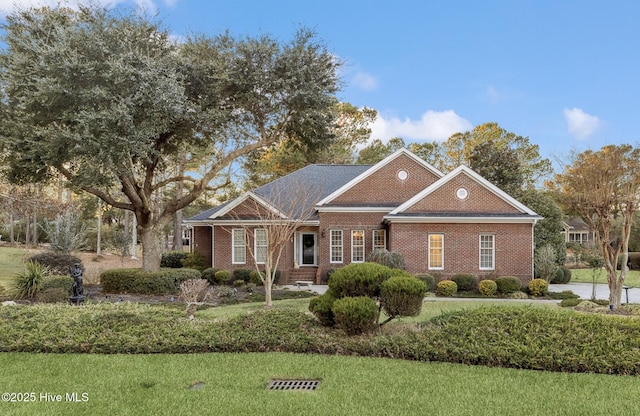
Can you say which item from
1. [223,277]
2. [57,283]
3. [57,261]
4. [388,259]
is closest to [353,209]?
[388,259]

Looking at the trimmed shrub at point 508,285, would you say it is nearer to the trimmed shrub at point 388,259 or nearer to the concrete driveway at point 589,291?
the concrete driveway at point 589,291

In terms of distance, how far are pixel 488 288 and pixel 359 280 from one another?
11.9 m

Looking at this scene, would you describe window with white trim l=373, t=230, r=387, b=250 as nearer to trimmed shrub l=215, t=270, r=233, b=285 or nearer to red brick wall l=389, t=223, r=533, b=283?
red brick wall l=389, t=223, r=533, b=283

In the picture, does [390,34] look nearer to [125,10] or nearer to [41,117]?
[125,10]

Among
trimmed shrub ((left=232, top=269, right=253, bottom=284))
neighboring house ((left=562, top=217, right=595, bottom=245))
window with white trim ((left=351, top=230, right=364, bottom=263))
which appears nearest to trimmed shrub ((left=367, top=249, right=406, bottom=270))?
window with white trim ((left=351, top=230, right=364, bottom=263))

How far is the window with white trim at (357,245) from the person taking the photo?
21734 mm

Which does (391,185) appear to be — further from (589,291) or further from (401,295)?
(401,295)

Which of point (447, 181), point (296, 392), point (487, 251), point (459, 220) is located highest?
point (447, 181)

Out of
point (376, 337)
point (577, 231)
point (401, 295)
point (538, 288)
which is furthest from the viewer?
point (577, 231)

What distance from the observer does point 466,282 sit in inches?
739

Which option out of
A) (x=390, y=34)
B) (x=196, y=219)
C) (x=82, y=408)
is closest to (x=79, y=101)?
(x=196, y=219)

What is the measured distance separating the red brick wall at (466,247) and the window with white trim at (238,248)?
24.9 feet

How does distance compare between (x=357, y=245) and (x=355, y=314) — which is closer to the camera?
(x=355, y=314)

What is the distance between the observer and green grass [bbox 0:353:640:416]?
16.6 feet
